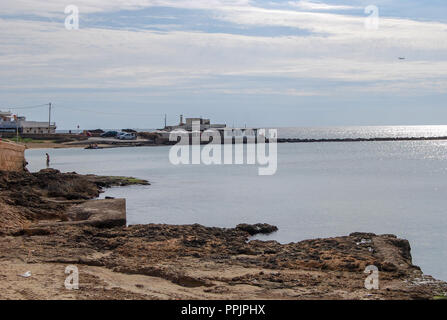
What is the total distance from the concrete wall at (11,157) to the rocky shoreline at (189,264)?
1140 cm

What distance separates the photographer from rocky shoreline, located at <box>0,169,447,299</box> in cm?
852

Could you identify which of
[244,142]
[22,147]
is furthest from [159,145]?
[22,147]

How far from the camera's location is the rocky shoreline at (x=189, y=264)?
27.9 feet

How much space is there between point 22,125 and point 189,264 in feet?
279

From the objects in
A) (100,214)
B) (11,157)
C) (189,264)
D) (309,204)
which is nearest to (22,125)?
(11,157)

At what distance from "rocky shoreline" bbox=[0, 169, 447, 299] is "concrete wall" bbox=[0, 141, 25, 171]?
11.4 metres

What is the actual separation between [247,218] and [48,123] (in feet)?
270

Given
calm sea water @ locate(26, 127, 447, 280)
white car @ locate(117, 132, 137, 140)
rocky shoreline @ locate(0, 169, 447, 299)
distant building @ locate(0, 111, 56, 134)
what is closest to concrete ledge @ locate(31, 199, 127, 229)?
rocky shoreline @ locate(0, 169, 447, 299)

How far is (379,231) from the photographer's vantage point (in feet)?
62.2

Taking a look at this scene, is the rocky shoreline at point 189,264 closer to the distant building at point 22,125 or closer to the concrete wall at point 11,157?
the concrete wall at point 11,157

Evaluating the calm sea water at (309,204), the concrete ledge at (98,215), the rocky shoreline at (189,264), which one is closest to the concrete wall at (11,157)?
the calm sea water at (309,204)

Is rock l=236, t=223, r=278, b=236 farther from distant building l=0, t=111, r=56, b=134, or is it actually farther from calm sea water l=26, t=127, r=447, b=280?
distant building l=0, t=111, r=56, b=134

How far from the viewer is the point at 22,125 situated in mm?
89438
